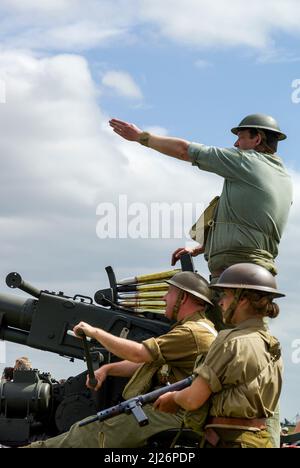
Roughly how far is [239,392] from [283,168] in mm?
2644

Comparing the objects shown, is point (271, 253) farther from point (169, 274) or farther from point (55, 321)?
point (55, 321)

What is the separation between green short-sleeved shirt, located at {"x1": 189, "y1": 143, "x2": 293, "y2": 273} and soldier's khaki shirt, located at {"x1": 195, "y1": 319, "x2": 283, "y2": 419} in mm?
1809

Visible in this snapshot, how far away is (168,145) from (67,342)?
9.58 ft

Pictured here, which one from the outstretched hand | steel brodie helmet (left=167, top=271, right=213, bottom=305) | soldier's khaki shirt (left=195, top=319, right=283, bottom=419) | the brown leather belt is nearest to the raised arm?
the outstretched hand

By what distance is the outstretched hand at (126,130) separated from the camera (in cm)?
846

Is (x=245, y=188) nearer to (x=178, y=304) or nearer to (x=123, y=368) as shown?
(x=178, y=304)

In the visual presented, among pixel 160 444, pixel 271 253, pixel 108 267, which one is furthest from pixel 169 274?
pixel 160 444

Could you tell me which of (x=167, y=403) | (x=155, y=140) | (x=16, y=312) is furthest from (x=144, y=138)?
(x=16, y=312)

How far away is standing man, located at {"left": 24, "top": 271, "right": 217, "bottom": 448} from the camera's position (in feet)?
25.9

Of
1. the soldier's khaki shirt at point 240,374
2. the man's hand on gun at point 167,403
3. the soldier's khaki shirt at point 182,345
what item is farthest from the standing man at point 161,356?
the soldier's khaki shirt at point 240,374

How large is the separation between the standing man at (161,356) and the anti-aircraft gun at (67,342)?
5.38 ft

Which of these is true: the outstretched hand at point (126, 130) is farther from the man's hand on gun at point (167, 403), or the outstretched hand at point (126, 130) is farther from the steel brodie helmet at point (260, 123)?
the man's hand on gun at point (167, 403)

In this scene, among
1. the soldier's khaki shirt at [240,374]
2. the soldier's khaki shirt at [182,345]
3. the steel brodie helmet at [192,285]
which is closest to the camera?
the soldier's khaki shirt at [240,374]

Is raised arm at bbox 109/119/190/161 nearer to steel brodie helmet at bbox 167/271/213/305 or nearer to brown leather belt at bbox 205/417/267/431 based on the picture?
steel brodie helmet at bbox 167/271/213/305
